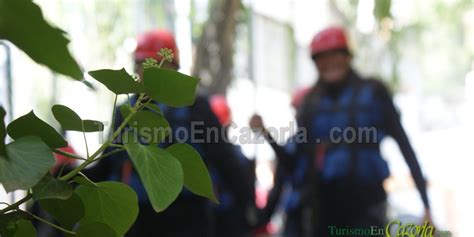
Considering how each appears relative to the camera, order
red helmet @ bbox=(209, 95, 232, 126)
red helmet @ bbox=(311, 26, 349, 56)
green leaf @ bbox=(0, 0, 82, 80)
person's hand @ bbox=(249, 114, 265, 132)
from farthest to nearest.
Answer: red helmet @ bbox=(209, 95, 232, 126)
red helmet @ bbox=(311, 26, 349, 56)
person's hand @ bbox=(249, 114, 265, 132)
green leaf @ bbox=(0, 0, 82, 80)

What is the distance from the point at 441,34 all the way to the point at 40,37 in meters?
5.92

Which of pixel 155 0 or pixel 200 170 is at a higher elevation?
pixel 155 0

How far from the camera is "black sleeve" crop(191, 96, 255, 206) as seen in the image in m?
1.70

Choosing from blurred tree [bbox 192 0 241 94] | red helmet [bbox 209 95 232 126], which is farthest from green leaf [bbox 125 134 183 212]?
blurred tree [bbox 192 0 241 94]

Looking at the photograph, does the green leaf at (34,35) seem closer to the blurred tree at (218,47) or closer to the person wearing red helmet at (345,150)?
the person wearing red helmet at (345,150)

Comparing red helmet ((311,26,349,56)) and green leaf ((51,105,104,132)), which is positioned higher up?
red helmet ((311,26,349,56))

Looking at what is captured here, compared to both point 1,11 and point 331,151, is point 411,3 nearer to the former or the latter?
point 331,151

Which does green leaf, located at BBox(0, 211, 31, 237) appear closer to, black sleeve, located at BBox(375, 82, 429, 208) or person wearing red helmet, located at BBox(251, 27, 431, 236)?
person wearing red helmet, located at BBox(251, 27, 431, 236)

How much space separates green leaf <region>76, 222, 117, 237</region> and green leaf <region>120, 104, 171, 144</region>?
0.18 ft

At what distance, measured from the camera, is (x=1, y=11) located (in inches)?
13.7

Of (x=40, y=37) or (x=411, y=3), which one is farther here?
(x=411, y=3)

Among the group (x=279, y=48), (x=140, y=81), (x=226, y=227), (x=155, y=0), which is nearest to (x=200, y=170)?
(x=140, y=81)

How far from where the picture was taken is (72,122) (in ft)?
1.48

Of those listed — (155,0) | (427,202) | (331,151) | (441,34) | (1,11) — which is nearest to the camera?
(1,11)
